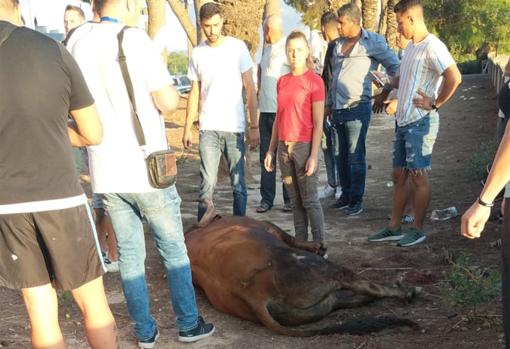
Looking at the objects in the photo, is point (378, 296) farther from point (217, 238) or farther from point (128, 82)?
point (128, 82)

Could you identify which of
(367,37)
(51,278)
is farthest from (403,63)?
(51,278)

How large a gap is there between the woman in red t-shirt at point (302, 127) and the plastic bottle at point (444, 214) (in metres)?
1.57

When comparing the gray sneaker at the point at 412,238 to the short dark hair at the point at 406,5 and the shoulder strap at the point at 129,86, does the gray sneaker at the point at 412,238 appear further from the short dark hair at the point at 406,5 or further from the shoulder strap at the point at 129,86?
the shoulder strap at the point at 129,86

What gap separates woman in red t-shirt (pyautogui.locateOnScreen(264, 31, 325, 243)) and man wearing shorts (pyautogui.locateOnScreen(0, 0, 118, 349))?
2.25 meters

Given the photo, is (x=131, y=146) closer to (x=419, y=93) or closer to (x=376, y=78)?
(x=419, y=93)

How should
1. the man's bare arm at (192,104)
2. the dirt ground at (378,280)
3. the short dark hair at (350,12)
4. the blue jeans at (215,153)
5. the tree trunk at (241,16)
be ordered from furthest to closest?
the tree trunk at (241,16)
the short dark hair at (350,12)
the man's bare arm at (192,104)
the blue jeans at (215,153)
the dirt ground at (378,280)

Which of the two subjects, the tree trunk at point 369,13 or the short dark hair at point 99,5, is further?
the tree trunk at point 369,13

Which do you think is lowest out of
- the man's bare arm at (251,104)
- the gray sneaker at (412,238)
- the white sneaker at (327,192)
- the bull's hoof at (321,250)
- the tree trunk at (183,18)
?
the white sneaker at (327,192)

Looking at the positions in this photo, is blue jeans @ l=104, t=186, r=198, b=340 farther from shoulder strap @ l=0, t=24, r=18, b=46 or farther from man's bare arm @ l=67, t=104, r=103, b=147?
shoulder strap @ l=0, t=24, r=18, b=46

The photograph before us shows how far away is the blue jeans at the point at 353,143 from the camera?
6.17 m

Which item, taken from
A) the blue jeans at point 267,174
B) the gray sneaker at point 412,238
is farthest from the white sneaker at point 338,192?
the gray sneaker at point 412,238

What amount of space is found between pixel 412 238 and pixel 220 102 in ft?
6.59

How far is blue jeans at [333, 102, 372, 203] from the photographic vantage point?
6.17m

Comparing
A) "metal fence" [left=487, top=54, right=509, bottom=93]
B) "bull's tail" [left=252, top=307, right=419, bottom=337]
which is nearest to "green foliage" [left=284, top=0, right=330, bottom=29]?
"metal fence" [left=487, top=54, right=509, bottom=93]
